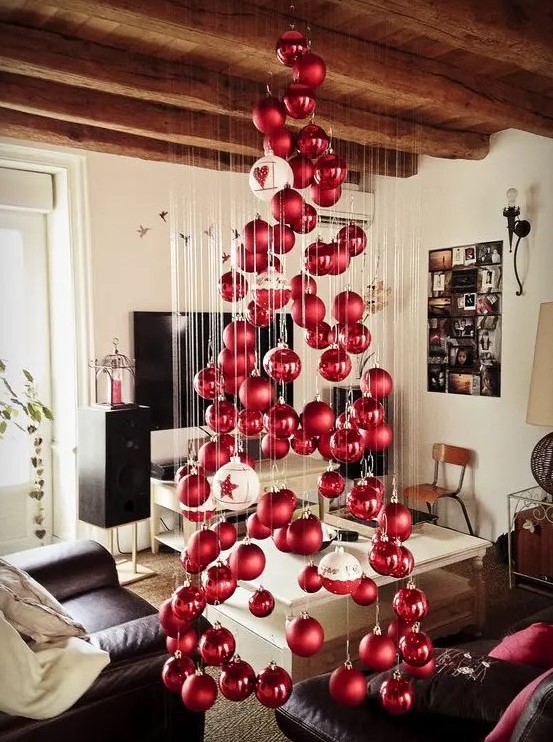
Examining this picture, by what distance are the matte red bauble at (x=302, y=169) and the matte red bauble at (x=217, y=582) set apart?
951 millimetres

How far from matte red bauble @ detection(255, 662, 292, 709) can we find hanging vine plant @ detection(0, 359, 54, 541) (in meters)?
2.72

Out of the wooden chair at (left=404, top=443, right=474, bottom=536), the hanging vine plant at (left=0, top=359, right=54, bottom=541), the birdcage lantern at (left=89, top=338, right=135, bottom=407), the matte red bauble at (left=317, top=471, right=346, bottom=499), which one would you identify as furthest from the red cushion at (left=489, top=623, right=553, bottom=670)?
the hanging vine plant at (left=0, top=359, right=54, bottom=541)

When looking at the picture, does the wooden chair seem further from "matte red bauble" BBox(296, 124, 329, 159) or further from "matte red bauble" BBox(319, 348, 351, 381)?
"matte red bauble" BBox(296, 124, 329, 159)

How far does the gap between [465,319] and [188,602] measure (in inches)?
135

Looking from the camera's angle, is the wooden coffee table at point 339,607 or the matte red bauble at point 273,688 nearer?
the matte red bauble at point 273,688

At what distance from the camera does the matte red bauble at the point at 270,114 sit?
1581mm

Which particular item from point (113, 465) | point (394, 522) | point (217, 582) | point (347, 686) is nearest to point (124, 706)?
point (217, 582)

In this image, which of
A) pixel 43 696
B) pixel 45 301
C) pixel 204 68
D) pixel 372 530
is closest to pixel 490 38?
pixel 204 68

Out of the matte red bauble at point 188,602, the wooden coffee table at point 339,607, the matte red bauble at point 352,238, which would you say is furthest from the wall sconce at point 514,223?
the matte red bauble at point 188,602

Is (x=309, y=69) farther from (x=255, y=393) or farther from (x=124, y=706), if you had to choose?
(x=124, y=706)

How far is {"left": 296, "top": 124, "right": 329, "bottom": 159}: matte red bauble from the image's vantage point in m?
1.60

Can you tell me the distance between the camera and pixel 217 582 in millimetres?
1661

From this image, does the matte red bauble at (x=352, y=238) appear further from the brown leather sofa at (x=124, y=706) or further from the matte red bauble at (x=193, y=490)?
the brown leather sofa at (x=124, y=706)

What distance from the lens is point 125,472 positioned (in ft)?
11.9
